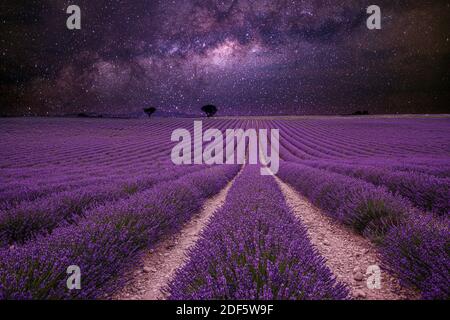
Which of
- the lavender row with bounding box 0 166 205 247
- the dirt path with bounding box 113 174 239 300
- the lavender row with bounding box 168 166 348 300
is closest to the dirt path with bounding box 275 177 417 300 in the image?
the lavender row with bounding box 168 166 348 300

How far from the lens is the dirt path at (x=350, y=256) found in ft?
6.73

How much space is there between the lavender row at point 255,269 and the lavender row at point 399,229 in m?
0.70

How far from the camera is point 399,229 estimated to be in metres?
2.53

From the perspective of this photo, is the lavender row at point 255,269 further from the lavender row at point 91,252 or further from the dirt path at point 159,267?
the lavender row at point 91,252

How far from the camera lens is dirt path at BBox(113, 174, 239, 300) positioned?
215cm

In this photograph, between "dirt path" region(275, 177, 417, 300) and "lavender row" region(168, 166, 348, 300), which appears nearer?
"lavender row" region(168, 166, 348, 300)

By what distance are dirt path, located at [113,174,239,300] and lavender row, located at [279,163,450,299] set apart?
1.99 metres

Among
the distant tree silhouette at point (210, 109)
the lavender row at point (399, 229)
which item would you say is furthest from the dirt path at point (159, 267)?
the distant tree silhouette at point (210, 109)

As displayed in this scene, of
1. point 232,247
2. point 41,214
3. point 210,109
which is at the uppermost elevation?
point 210,109

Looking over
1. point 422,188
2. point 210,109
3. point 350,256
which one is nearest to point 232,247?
point 350,256

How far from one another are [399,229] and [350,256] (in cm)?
63

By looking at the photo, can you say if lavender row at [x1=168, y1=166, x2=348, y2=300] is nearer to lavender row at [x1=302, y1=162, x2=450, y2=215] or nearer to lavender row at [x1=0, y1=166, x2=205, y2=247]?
lavender row at [x1=0, y1=166, x2=205, y2=247]

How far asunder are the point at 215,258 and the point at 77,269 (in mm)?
1064

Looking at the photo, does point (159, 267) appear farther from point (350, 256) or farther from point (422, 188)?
point (422, 188)
